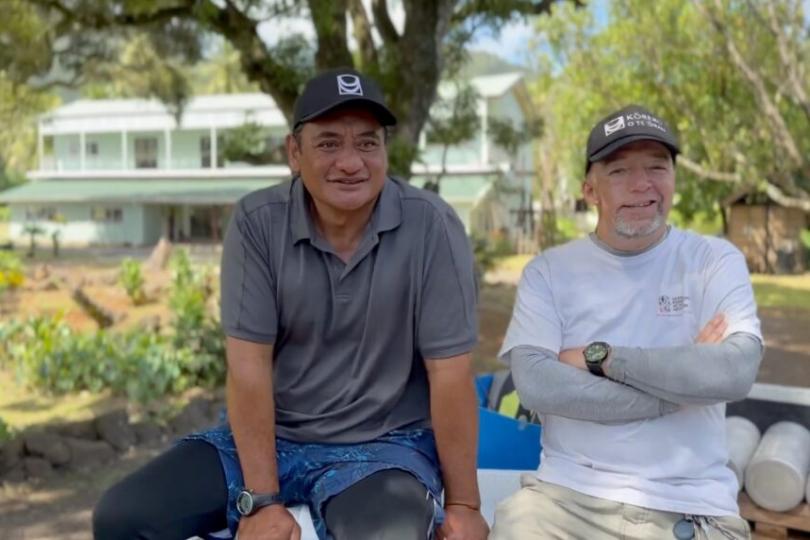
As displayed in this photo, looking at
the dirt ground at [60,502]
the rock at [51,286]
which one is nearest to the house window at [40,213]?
the rock at [51,286]

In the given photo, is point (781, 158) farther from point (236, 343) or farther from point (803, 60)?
point (236, 343)

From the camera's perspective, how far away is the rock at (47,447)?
566 centimetres

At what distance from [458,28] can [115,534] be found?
8.06 m

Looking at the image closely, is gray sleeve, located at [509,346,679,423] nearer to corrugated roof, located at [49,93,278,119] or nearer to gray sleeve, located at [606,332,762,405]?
gray sleeve, located at [606,332,762,405]

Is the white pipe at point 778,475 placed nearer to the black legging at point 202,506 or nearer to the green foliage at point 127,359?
the black legging at point 202,506

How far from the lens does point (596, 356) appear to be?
97.3 inches

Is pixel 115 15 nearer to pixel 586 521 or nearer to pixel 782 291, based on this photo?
pixel 586 521

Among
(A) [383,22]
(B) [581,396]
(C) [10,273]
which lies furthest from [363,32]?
(C) [10,273]

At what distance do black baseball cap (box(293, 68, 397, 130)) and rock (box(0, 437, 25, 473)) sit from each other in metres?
3.94

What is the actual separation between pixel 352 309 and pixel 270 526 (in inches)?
23.6

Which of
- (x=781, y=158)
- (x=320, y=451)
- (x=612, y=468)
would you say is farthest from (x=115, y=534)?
(x=781, y=158)

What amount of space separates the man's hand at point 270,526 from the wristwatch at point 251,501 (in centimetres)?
1

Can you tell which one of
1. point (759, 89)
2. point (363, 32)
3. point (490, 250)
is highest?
point (759, 89)

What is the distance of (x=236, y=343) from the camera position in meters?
2.50
